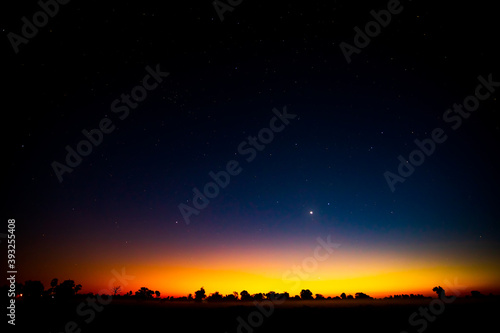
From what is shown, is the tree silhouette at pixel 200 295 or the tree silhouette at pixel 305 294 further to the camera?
the tree silhouette at pixel 305 294

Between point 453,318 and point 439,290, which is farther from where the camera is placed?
point 439,290

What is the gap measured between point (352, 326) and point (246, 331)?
356 inches

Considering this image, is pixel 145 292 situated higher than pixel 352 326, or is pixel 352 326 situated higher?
pixel 145 292

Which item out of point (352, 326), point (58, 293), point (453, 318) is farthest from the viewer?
point (58, 293)

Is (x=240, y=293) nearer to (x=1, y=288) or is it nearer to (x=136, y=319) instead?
(x=1, y=288)

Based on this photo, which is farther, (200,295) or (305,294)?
(305,294)

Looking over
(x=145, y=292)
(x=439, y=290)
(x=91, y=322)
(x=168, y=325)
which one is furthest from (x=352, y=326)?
(x=145, y=292)

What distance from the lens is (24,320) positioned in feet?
76.4

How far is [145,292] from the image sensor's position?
313 ft

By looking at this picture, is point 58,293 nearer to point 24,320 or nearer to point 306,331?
point 24,320

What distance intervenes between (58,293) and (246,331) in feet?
220

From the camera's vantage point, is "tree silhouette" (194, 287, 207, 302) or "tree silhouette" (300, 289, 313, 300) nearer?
"tree silhouette" (194, 287, 207, 302)

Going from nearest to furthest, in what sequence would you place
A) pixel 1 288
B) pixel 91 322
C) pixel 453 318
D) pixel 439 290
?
pixel 91 322
pixel 453 318
pixel 1 288
pixel 439 290

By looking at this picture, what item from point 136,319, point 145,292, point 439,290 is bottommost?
point 439,290
